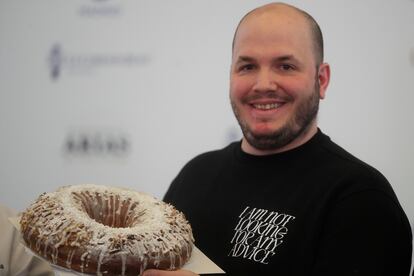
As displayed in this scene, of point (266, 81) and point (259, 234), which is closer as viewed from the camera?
point (259, 234)

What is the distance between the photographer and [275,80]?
1.40 m

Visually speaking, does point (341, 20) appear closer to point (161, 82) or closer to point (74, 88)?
point (161, 82)

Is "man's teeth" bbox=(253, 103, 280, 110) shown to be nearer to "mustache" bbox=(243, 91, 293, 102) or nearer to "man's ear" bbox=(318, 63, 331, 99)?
"mustache" bbox=(243, 91, 293, 102)

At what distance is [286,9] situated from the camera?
1440 mm

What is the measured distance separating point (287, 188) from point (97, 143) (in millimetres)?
1149

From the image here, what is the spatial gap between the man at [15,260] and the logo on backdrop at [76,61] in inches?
37.5

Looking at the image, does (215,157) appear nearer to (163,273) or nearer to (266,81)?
(266,81)

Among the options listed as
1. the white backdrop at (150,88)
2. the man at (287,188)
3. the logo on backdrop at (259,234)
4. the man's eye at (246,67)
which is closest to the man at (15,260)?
the man at (287,188)

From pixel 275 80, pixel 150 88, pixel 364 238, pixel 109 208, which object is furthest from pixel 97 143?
pixel 364 238

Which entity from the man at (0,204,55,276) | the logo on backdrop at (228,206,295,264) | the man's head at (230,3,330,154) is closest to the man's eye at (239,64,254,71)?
the man's head at (230,3,330,154)

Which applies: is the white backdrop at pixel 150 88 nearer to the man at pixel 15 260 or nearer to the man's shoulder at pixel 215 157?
the man's shoulder at pixel 215 157

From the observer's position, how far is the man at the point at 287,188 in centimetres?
119

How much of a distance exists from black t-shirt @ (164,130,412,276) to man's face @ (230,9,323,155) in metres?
0.08

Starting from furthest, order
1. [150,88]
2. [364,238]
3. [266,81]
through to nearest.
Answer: [150,88], [266,81], [364,238]
